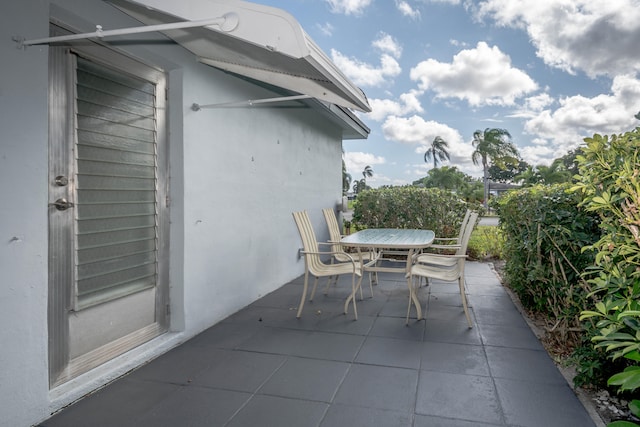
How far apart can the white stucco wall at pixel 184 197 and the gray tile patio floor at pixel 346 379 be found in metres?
0.29

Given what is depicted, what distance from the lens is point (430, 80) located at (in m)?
14.6

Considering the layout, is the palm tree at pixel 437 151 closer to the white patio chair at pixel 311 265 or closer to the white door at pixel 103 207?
the white patio chair at pixel 311 265

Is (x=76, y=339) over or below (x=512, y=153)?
below

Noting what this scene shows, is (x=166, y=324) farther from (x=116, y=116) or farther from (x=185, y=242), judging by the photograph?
(x=116, y=116)

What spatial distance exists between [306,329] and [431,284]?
9.43ft

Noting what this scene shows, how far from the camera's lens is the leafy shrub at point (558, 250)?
3164 mm

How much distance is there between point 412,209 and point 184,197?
19.9ft

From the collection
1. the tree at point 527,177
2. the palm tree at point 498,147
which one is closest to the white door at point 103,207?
the tree at point 527,177

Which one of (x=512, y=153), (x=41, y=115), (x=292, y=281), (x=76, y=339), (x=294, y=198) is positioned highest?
(x=512, y=153)

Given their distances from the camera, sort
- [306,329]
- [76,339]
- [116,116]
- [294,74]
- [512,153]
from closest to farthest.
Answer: [76,339], [116,116], [294,74], [306,329], [512,153]

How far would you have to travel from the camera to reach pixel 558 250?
11.1 feet

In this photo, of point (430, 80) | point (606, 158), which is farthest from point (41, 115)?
point (430, 80)

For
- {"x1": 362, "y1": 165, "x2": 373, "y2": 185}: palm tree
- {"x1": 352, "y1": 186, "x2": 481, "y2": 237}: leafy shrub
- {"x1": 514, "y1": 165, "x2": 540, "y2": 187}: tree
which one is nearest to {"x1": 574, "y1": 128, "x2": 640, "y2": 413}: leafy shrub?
{"x1": 352, "y1": 186, "x2": 481, "y2": 237}: leafy shrub

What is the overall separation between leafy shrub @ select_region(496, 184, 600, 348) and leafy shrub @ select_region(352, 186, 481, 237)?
415 cm
